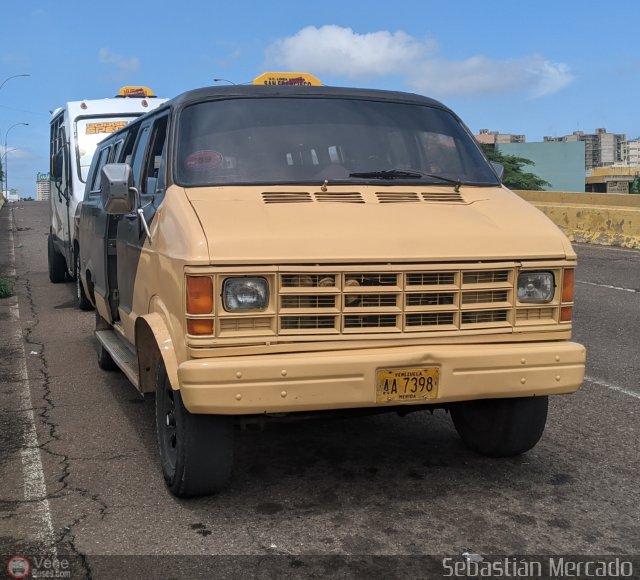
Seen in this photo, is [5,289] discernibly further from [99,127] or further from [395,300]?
[395,300]

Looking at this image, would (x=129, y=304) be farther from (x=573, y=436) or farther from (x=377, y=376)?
(x=573, y=436)

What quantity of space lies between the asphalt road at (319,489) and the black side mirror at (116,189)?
1.51 meters

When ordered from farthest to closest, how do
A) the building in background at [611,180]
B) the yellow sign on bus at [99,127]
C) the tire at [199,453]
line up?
the building in background at [611,180] → the yellow sign on bus at [99,127] → the tire at [199,453]

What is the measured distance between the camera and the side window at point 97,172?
25.9ft

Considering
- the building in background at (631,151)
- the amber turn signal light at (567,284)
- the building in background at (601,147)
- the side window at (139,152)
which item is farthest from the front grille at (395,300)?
the building in background at (631,151)

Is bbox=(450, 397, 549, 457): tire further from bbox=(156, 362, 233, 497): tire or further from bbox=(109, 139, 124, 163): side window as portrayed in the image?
bbox=(109, 139, 124, 163): side window

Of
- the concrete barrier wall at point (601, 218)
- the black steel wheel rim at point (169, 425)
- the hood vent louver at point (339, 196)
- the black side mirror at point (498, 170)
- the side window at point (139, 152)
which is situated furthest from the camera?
the concrete barrier wall at point (601, 218)

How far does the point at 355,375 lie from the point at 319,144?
1657 millimetres

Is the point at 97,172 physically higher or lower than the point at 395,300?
higher

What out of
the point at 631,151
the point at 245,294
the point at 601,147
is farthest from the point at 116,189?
the point at 631,151

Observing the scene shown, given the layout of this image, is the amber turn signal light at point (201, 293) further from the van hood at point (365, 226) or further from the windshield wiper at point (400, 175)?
the windshield wiper at point (400, 175)

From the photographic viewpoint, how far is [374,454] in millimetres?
5207

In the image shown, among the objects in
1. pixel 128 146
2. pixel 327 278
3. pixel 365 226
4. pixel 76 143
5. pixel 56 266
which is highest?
pixel 76 143

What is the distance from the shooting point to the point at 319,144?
5070 mm
